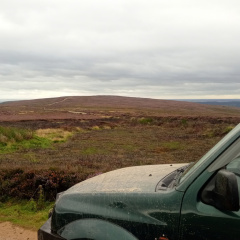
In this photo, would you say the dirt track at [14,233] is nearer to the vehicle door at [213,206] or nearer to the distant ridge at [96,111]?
the vehicle door at [213,206]

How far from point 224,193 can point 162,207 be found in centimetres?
46

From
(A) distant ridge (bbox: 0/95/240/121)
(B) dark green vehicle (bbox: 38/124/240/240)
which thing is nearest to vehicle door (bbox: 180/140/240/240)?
(B) dark green vehicle (bbox: 38/124/240/240)

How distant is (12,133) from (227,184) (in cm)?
1744

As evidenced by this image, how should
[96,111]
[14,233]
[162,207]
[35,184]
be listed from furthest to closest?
[96,111], [35,184], [14,233], [162,207]

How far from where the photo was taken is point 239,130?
79.9 inches

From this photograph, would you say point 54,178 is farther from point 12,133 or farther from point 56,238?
point 12,133

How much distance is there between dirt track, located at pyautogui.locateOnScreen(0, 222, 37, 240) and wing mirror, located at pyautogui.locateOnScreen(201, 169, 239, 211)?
347 cm

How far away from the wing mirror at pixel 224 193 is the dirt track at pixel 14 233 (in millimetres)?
3474

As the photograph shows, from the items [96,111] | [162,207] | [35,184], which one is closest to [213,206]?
[162,207]

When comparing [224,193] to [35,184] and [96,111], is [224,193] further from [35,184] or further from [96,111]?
[96,111]

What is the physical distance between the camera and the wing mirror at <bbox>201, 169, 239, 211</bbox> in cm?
175

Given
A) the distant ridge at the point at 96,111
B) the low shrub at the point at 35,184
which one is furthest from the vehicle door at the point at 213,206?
the distant ridge at the point at 96,111

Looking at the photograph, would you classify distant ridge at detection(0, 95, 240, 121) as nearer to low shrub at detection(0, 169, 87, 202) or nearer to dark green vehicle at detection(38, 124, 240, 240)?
low shrub at detection(0, 169, 87, 202)

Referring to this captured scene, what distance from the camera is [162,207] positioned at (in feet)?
6.63
